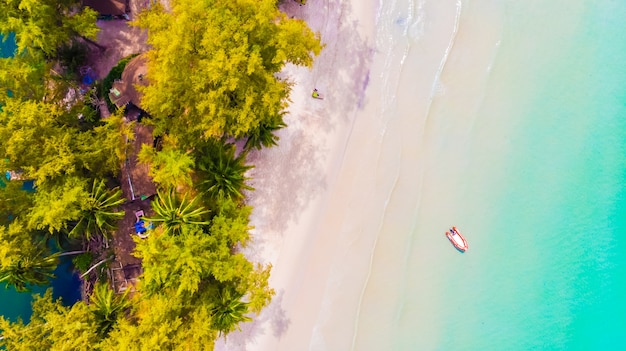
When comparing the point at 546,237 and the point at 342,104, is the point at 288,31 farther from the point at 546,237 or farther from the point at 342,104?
the point at 546,237

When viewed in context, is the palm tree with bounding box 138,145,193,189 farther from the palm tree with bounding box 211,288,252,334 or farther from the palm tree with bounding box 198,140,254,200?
the palm tree with bounding box 211,288,252,334

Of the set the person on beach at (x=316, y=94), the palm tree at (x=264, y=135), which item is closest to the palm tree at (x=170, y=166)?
the palm tree at (x=264, y=135)

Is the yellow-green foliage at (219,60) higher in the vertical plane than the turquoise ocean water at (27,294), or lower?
higher

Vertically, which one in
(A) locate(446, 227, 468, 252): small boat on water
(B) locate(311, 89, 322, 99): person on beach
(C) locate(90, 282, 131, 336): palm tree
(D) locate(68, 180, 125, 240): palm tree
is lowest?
(C) locate(90, 282, 131, 336): palm tree

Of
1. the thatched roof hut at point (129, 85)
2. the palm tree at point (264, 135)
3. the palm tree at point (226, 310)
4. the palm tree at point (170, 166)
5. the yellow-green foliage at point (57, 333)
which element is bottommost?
the yellow-green foliage at point (57, 333)

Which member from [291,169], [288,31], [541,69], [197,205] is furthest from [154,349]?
[541,69]

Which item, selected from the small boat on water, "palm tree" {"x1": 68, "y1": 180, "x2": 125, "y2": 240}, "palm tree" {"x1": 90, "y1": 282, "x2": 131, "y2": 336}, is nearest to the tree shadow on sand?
"palm tree" {"x1": 90, "y1": 282, "x2": 131, "y2": 336}

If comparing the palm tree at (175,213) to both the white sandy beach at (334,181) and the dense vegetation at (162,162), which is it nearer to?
the dense vegetation at (162,162)
